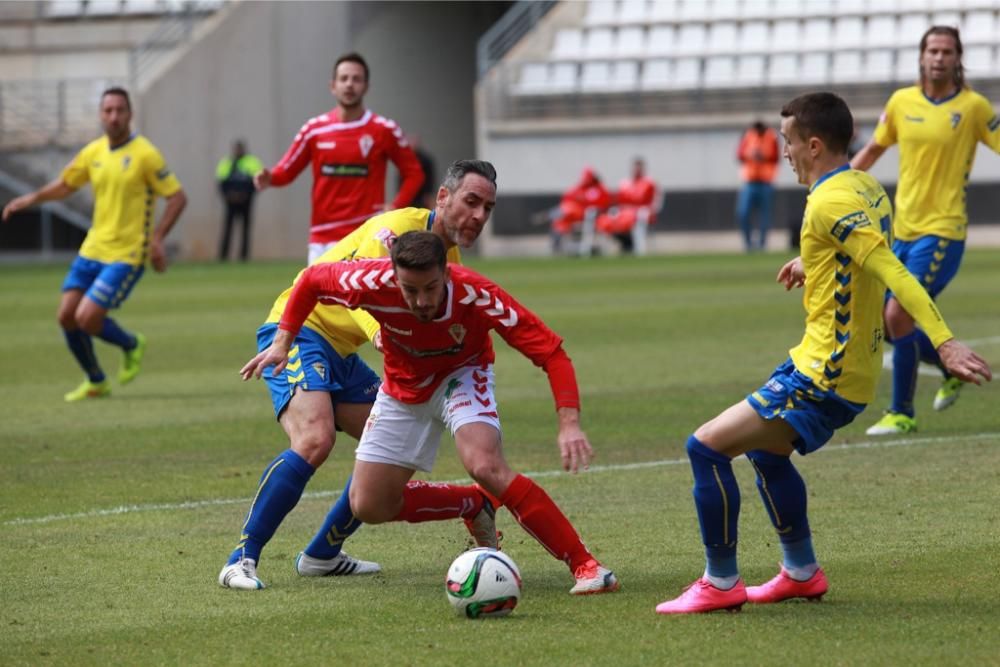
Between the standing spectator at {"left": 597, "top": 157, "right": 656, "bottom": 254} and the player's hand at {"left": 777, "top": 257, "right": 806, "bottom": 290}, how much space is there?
85.5ft

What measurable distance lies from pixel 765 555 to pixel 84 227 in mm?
31125

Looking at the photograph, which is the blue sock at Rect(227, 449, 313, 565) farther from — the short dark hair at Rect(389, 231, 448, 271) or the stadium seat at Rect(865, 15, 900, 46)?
the stadium seat at Rect(865, 15, 900, 46)

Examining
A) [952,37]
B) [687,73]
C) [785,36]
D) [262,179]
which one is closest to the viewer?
[952,37]

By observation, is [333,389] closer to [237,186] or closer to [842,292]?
[842,292]

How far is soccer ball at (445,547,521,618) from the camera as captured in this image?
5.55m

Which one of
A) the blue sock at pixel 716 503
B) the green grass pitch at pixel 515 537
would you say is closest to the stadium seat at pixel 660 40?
the green grass pitch at pixel 515 537

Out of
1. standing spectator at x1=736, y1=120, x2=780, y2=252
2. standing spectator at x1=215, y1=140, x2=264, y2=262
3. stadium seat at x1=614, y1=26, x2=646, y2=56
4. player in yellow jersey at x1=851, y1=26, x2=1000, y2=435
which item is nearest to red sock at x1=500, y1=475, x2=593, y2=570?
player in yellow jersey at x1=851, y1=26, x2=1000, y2=435

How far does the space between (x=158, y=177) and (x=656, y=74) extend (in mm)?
22505

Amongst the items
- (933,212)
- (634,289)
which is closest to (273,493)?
(933,212)

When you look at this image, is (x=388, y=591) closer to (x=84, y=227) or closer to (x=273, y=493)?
(x=273, y=493)

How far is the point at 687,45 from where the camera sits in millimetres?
34906

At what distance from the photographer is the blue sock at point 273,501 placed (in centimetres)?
627

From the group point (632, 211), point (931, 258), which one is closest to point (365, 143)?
point (931, 258)

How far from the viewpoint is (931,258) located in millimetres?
9984
